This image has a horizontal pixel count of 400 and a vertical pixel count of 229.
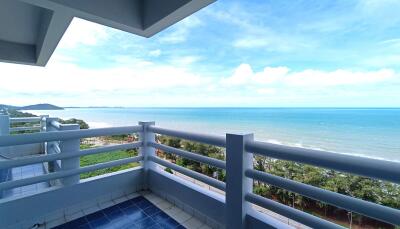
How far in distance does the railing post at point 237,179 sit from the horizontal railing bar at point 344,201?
187mm

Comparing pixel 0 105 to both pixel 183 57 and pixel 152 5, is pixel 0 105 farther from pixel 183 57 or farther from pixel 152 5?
pixel 183 57

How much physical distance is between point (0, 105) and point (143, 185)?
8.09m

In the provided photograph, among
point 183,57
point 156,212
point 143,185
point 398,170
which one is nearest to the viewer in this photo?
point 398,170

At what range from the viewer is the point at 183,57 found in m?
23.2

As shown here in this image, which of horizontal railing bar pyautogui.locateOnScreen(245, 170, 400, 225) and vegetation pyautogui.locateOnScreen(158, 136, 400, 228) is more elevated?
horizontal railing bar pyautogui.locateOnScreen(245, 170, 400, 225)

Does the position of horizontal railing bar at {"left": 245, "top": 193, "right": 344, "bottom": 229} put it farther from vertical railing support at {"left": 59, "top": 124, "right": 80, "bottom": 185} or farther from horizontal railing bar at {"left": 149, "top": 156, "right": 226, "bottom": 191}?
vertical railing support at {"left": 59, "top": 124, "right": 80, "bottom": 185}

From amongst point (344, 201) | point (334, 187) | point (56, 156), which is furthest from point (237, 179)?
point (334, 187)

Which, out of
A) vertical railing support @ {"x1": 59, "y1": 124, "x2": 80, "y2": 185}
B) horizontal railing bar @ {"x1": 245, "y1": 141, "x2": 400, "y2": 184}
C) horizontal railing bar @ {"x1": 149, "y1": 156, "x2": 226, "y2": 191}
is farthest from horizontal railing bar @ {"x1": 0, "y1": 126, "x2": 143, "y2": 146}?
horizontal railing bar @ {"x1": 245, "y1": 141, "x2": 400, "y2": 184}

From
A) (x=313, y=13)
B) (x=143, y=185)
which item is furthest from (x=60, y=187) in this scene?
(x=313, y=13)

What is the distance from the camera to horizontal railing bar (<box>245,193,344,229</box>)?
1.26 meters

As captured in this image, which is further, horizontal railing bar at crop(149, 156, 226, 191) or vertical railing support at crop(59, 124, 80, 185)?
vertical railing support at crop(59, 124, 80, 185)

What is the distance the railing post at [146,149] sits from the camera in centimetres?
290

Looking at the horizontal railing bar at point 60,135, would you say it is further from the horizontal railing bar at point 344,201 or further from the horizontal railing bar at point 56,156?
the horizontal railing bar at point 344,201

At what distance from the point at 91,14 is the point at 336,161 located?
2.39m
